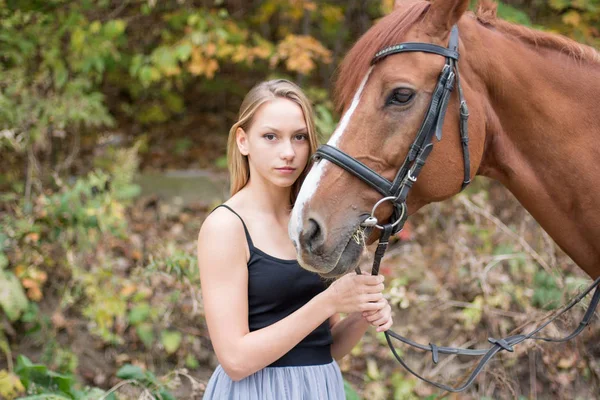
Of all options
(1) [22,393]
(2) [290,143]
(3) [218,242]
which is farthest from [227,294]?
(1) [22,393]

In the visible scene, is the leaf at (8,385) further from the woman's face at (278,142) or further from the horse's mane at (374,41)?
the horse's mane at (374,41)

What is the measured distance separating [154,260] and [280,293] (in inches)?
61.9

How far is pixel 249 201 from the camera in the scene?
78.4 inches

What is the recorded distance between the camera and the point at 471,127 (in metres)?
1.97

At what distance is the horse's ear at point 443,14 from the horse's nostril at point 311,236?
738 mm

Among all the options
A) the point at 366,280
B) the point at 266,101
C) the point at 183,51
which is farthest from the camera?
the point at 183,51

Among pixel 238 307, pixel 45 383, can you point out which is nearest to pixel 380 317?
pixel 238 307

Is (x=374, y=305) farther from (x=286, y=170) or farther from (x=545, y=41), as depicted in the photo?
(x=545, y=41)

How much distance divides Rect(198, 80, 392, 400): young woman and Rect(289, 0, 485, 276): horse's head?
139 mm

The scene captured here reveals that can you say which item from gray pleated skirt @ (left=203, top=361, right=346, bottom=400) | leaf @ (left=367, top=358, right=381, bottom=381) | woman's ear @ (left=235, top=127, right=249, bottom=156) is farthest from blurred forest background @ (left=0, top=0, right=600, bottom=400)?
woman's ear @ (left=235, top=127, right=249, bottom=156)

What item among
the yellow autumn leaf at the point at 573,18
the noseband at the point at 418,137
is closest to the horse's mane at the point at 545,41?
the noseband at the point at 418,137

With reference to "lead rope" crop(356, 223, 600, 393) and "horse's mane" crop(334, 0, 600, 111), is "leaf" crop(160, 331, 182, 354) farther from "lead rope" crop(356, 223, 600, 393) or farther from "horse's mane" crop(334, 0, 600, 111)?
"horse's mane" crop(334, 0, 600, 111)

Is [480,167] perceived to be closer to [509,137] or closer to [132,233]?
[509,137]

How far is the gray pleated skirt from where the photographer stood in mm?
1875
